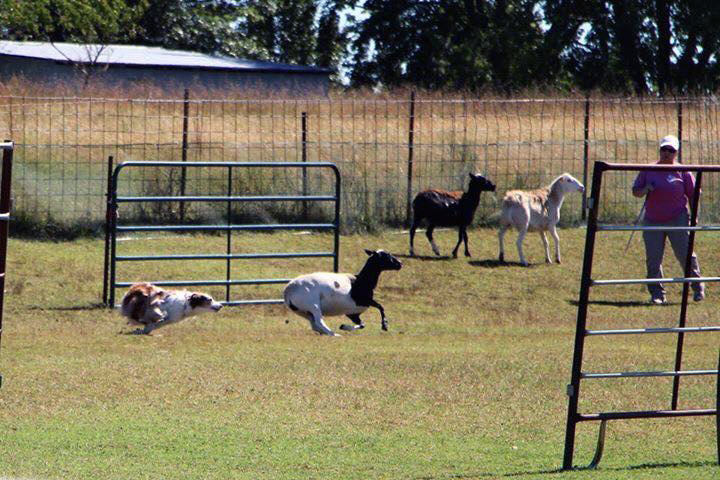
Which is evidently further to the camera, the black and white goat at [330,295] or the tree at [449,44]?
the tree at [449,44]

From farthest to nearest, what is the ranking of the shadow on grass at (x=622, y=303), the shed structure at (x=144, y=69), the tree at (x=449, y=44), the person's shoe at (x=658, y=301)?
the tree at (x=449, y=44), the shed structure at (x=144, y=69), the person's shoe at (x=658, y=301), the shadow on grass at (x=622, y=303)

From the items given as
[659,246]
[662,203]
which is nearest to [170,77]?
[659,246]

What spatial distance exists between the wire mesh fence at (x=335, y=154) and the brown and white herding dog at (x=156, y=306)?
5.58 metres

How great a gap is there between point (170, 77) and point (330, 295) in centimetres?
2488

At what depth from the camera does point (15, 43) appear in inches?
1527

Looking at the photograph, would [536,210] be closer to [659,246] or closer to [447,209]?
[447,209]

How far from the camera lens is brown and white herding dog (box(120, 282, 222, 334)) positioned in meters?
13.2

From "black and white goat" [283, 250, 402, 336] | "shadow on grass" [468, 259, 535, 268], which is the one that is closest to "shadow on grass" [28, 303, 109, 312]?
"black and white goat" [283, 250, 402, 336]

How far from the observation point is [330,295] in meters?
13.8

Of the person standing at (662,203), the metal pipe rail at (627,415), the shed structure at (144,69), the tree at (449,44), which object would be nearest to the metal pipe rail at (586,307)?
the metal pipe rail at (627,415)

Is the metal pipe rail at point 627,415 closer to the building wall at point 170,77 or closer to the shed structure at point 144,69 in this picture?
the shed structure at point 144,69

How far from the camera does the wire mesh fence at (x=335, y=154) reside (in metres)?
19.8

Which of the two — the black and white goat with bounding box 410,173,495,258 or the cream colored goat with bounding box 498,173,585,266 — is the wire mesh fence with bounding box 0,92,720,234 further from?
the cream colored goat with bounding box 498,173,585,266

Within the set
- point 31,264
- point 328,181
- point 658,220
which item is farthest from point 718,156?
point 31,264
